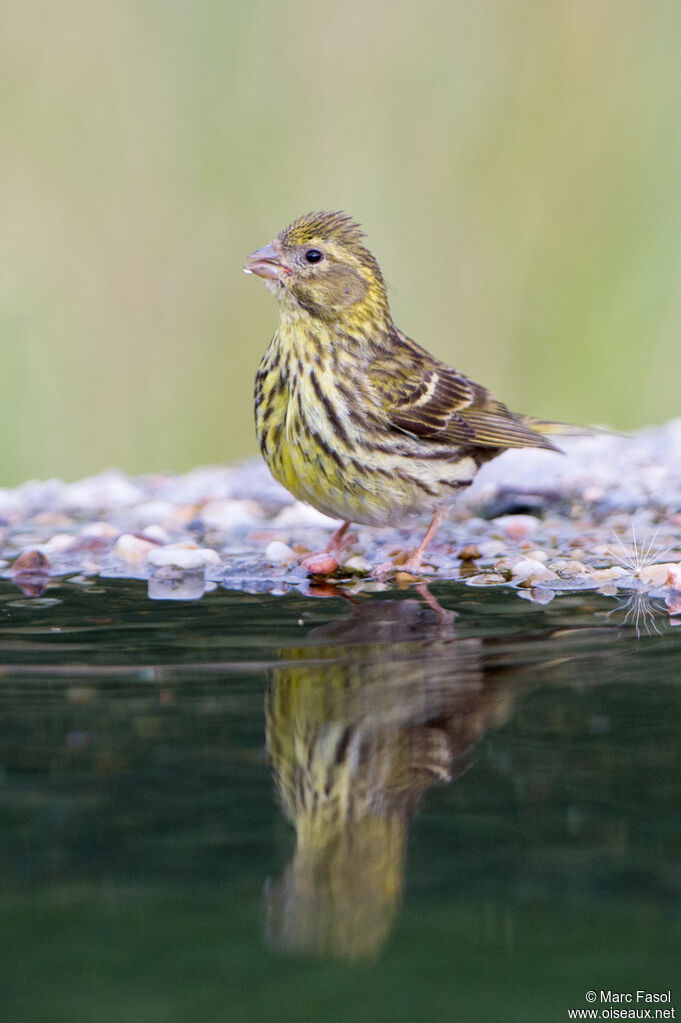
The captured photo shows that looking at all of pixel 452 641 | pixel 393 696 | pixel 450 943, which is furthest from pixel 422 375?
pixel 450 943

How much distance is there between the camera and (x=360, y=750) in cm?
215

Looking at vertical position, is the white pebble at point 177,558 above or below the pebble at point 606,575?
above

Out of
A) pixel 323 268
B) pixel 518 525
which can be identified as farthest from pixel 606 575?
pixel 323 268

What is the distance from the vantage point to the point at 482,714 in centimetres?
233

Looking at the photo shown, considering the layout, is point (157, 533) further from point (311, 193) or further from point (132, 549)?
point (311, 193)

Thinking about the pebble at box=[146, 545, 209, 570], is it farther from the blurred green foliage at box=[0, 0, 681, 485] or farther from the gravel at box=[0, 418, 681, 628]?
the blurred green foliage at box=[0, 0, 681, 485]

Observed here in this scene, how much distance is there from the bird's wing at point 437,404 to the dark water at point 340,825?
5.05ft

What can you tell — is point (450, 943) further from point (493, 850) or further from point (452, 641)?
point (452, 641)

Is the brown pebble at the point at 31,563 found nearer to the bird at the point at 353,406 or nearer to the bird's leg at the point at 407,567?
the bird at the point at 353,406

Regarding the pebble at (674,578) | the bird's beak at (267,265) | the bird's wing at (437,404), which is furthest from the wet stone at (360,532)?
the bird's beak at (267,265)

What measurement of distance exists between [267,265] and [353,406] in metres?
0.57

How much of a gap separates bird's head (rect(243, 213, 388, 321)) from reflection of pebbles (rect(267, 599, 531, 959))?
164 centimetres

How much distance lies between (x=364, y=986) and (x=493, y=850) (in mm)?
389

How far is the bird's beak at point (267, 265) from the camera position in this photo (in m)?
4.46
